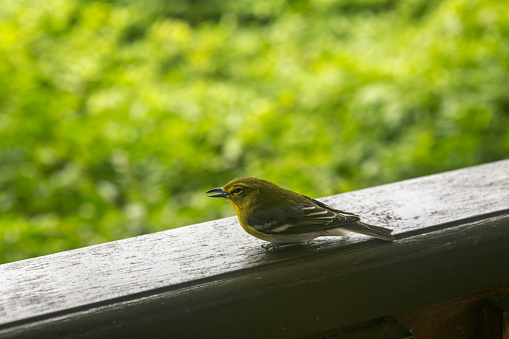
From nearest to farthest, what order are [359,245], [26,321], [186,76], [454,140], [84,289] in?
[26,321]
[84,289]
[359,245]
[454,140]
[186,76]

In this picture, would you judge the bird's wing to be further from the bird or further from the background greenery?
the background greenery

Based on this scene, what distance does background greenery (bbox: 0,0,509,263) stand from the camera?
301cm

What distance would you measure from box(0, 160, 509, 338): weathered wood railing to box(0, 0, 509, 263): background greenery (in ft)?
5.10

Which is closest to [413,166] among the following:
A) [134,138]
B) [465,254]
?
[134,138]

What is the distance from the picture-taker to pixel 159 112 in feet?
12.2

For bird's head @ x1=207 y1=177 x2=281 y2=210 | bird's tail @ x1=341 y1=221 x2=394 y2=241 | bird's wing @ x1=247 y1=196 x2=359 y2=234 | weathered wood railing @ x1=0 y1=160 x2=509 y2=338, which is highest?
bird's head @ x1=207 y1=177 x2=281 y2=210

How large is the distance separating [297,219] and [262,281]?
0.24 m

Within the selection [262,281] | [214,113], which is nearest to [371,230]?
[262,281]

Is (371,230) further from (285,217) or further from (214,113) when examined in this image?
(214,113)

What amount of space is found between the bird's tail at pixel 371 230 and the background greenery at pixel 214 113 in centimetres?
167

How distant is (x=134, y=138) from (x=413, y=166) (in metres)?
1.69

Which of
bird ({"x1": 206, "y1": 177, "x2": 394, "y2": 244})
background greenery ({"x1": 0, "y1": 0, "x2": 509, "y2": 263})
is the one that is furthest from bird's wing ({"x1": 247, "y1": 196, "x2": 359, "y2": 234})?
background greenery ({"x1": 0, "y1": 0, "x2": 509, "y2": 263})

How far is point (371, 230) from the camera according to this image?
4.00 feet

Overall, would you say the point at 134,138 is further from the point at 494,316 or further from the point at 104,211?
the point at 494,316
